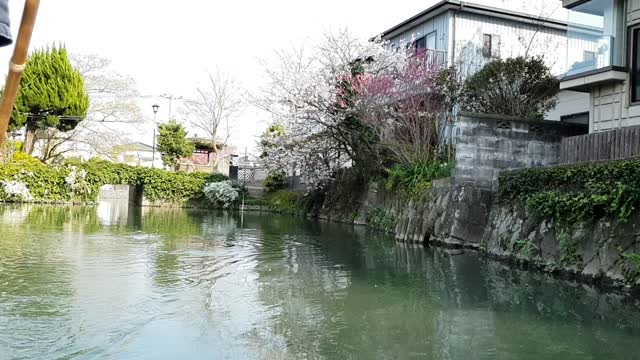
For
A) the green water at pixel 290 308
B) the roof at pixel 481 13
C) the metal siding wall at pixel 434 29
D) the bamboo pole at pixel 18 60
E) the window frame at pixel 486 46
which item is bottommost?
the green water at pixel 290 308

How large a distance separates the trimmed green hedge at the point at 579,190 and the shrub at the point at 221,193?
21.7m

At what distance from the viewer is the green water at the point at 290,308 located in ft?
16.5

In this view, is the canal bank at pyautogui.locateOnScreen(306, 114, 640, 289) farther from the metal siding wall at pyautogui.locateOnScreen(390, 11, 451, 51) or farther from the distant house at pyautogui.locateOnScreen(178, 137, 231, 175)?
the distant house at pyautogui.locateOnScreen(178, 137, 231, 175)

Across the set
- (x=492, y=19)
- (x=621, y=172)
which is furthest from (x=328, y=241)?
(x=492, y=19)

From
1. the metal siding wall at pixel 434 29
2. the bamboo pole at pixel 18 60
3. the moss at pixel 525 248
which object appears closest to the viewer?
the bamboo pole at pixel 18 60

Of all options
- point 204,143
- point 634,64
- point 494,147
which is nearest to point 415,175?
point 494,147

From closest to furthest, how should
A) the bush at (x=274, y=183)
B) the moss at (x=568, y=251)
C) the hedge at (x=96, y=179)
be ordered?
the moss at (x=568, y=251)
the hedge at (x=96, y=179)
the bush at (x=274, y=183)

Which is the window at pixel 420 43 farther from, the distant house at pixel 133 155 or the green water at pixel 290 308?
the distant house at pixel 133 155

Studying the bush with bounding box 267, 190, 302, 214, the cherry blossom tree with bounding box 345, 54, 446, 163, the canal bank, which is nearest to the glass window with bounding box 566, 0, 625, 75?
the canal bank

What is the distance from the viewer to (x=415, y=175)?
17.1 metres

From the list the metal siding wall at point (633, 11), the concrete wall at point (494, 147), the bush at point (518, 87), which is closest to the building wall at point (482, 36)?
the bush at point (518, 87)

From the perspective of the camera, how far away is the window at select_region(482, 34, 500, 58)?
22.5 meters

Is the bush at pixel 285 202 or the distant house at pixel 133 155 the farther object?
the distant house at pixel 133 155

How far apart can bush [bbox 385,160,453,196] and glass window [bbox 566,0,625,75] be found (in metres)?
4.24
